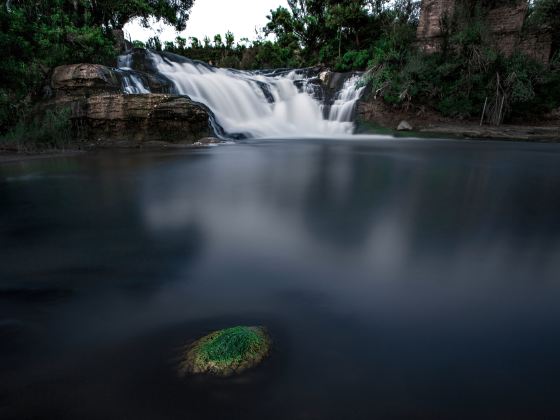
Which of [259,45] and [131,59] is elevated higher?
[259,45]

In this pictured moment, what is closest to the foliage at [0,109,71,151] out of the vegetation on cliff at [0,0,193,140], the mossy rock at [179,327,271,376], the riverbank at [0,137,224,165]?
the riverbank at [0,137,224,165]

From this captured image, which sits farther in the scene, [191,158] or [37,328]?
[191,158]

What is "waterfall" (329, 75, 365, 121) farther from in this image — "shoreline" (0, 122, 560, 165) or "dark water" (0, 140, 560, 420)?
"dark water" (0, 140, 560, 420)

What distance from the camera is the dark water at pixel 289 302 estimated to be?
103cm

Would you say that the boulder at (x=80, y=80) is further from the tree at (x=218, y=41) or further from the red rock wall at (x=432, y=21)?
the tree at (x=218, y=41)

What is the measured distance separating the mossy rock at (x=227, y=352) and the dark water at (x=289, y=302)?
1.7 inches

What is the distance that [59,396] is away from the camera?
1.03 metres

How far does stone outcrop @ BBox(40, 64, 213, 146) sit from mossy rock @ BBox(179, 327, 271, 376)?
830 cm

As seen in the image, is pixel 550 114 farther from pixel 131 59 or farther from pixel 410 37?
pixel 131 59

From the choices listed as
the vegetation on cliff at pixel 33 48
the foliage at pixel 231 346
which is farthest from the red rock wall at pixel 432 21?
the foliage at pixel 231 346

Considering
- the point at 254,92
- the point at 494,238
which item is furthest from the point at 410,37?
the point at 494,238

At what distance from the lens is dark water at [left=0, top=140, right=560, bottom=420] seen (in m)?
1.03

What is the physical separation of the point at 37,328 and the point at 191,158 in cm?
571

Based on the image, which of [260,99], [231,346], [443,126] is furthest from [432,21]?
[231,346]
